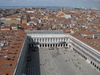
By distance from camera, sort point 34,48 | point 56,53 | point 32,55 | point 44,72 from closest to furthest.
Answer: point 44,72 → point 32,55 → point 56,53 → point 34,48

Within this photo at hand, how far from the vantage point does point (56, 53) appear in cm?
5300

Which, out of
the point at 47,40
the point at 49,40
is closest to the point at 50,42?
the point at 49,40

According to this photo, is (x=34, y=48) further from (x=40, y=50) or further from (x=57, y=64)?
(x=57, y=64)

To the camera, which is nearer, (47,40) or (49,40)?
(47,40)

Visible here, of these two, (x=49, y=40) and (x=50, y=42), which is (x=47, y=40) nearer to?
(x=49, y=40)

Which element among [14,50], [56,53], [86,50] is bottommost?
[56,53]

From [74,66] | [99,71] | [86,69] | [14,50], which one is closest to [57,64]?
[74,66]

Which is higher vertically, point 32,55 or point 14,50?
point 14,50

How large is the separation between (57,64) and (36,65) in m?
6.30

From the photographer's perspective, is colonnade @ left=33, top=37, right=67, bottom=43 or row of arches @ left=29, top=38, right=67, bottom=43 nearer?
row of arches @ left=29, top=38, right=67, bottom=43

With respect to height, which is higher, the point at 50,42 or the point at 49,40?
the point at 49,40

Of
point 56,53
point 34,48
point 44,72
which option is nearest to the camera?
point 44,72

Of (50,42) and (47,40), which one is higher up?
(47,40)

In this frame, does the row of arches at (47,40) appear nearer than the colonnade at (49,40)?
Yes
